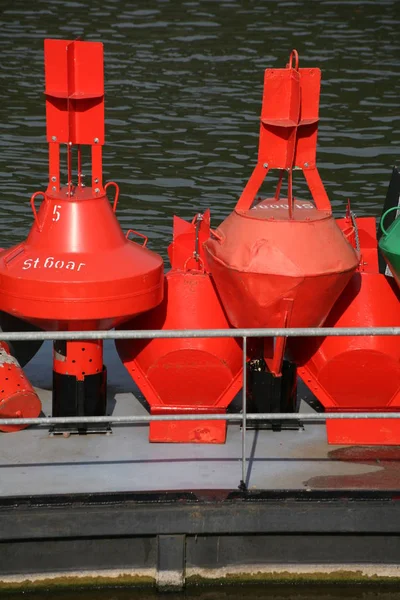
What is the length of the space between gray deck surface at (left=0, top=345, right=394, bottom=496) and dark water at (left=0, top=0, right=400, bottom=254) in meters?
7.31

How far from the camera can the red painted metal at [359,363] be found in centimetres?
683

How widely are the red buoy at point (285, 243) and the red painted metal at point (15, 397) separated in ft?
4.44

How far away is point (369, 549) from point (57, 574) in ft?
5.64

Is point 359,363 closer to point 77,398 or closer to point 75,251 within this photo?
point 77,398

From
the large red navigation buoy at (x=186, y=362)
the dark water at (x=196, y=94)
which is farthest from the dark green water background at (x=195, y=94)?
the large red navigation buoy at (x=186, y=362)

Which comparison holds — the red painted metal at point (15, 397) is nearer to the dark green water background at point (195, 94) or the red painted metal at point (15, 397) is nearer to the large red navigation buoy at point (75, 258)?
the large red navigation buoy at point (75, 258)

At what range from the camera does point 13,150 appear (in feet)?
57.3

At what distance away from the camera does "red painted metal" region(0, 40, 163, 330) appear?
6469 millimetres

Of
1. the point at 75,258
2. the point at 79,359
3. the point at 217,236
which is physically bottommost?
the point at 79,359

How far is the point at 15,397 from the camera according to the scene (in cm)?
689

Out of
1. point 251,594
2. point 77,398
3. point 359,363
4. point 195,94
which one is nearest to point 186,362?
point 77,398

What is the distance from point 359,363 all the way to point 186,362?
1.04m

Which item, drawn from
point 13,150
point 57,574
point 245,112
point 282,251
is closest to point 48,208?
point 282,251

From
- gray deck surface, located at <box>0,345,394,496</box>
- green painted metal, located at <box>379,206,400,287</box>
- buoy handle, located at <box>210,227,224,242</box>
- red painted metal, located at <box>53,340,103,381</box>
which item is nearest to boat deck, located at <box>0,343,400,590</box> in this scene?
gray deck surface, located at <box>0,345,394,496</box>
